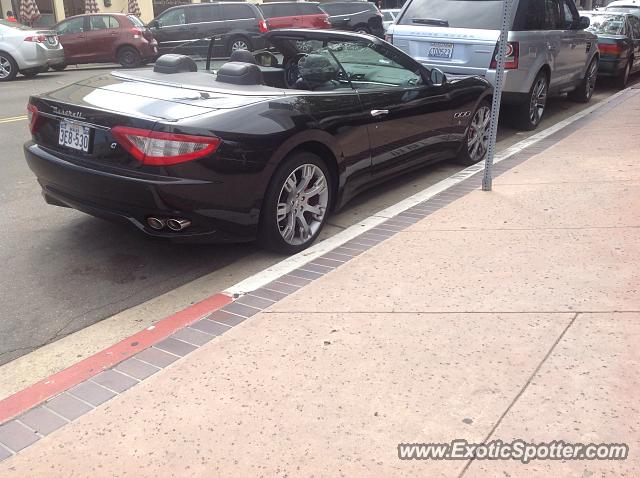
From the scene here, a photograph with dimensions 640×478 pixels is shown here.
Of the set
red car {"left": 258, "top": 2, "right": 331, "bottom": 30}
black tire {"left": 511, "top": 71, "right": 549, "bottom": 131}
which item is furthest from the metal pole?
red car {"left": 258, "top": 2, "right": 331, "bottom": 30}

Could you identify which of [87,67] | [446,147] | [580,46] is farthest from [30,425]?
[87,67]

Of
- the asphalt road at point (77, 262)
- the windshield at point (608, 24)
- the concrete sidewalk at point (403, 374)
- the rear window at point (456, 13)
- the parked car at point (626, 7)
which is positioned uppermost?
the parked car at point (626, 7)

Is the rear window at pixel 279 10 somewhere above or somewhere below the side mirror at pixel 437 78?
above

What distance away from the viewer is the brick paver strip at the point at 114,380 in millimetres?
2883

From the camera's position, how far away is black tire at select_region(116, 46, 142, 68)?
706 inches

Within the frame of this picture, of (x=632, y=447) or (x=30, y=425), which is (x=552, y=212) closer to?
(x=632, y=447)

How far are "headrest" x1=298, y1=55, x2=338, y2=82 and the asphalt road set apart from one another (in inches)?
46.4

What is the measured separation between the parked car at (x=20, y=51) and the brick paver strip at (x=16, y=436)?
14.2m

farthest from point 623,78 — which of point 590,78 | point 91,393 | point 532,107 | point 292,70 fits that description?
point 91,393

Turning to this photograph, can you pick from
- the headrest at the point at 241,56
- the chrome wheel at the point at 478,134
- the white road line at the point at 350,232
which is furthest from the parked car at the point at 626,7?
the headrest at the point at 241,56

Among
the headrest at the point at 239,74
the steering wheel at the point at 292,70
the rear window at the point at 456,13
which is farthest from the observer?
the rear window at the point at 456,13

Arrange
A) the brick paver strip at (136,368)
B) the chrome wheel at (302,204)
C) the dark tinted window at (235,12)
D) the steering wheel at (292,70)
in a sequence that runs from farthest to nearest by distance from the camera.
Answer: the dark tinted window at (235,12) → the steering wheel at (292,70) → the chrome wheel at (302,204) → the brick paver strip at (136,368)

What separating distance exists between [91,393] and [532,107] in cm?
733

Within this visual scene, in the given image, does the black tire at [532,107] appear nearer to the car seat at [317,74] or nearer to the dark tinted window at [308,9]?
the car seat at [317,74]
